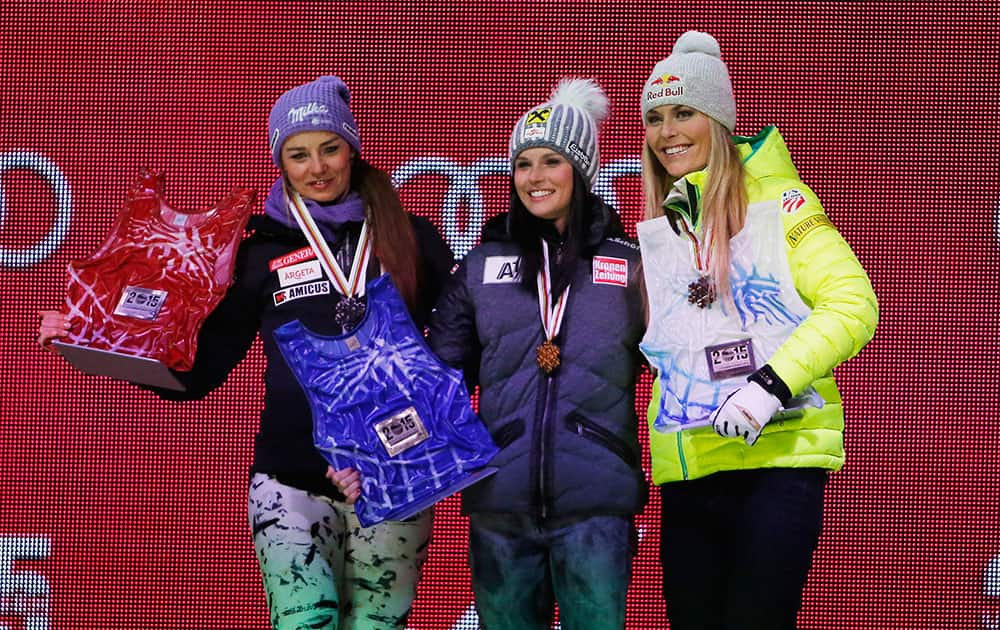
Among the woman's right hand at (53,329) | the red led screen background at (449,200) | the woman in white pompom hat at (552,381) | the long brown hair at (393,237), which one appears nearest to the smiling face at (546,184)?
the woman in white pompom hat at (552,381)

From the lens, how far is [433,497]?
2443 millimetres

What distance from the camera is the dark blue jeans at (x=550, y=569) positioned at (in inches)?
95.8

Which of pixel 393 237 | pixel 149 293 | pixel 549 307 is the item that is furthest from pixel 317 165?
pixel 549 307

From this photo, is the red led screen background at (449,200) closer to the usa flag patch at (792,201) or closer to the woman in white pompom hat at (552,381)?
the woman in white pompom hat at (552,381)

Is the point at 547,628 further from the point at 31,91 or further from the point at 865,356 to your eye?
the point at 31,91

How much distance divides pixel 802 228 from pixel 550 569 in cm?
73

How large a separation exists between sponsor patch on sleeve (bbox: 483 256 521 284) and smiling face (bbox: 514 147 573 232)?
0.10 meters

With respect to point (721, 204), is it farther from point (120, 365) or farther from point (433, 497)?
point (120, 365)

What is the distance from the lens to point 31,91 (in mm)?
3785

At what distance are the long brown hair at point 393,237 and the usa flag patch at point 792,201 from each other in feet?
2.20

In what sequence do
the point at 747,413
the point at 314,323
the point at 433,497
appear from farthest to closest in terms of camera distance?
the point at 314,323 → the point at 433,497 → the point at 747,413

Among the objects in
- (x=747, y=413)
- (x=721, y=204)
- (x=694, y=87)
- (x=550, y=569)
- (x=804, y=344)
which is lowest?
(x=550, y=569)

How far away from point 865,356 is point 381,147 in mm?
1343

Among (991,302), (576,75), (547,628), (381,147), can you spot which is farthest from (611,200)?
(547,628)
